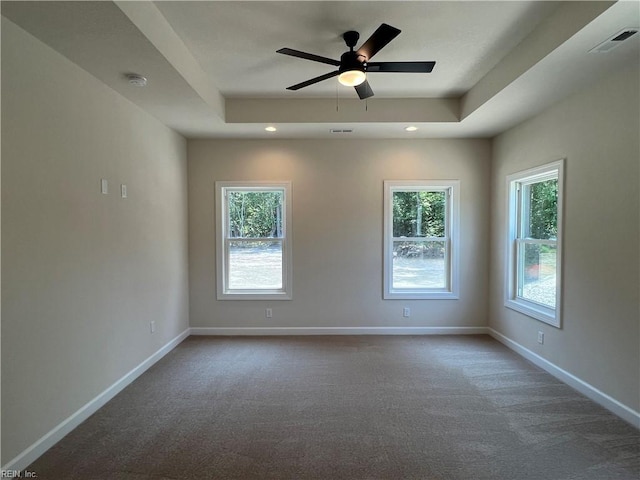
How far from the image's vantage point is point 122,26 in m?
1.89

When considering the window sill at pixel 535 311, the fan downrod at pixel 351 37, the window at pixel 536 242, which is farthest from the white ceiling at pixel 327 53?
the window sill at pixel 535 311

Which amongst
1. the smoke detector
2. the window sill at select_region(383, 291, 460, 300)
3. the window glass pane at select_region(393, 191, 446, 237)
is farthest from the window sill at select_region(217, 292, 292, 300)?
Result: the smoke detector

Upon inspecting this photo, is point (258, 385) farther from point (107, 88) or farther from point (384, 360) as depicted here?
point (107, 88)

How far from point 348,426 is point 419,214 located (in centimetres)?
293

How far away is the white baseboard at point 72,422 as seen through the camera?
191 cm

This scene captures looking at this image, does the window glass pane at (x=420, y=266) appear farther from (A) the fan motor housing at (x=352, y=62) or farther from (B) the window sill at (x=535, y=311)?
(A) the fan motor housing at (x=352, y=62)

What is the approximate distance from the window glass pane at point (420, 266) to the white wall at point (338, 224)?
0.26 m

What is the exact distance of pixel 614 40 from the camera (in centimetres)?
206

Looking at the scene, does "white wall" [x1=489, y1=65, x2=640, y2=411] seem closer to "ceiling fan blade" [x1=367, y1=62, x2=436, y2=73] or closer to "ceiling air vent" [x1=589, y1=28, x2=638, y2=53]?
"ceiling air vent" [x1=589, y1=28, x2=638, y2=53]

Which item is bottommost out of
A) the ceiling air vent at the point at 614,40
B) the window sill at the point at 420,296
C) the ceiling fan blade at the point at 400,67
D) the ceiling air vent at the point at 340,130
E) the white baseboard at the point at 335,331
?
the white baseboard at the point at 335,331

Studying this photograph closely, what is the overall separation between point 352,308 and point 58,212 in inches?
130

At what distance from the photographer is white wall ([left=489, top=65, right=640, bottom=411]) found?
93.1 inches

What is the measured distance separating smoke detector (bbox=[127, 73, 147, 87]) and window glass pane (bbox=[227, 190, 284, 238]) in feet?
6.28

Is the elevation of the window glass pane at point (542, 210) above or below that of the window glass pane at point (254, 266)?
above
